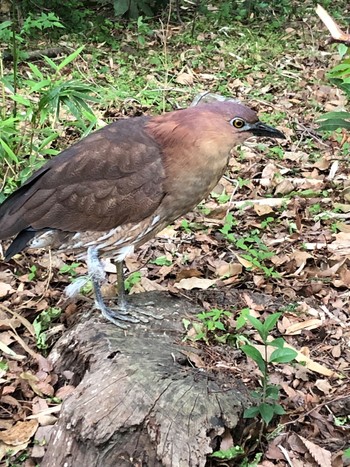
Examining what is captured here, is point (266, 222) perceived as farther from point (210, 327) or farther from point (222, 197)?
point (210, 327)

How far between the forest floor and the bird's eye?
3.25ft

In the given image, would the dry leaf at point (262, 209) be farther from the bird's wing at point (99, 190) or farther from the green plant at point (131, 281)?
the bird's wing at point (99, 190)

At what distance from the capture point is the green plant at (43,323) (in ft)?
11.1

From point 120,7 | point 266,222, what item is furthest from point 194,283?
point 120,7

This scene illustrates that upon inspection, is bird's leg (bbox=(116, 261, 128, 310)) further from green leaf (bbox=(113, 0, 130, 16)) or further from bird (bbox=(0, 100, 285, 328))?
green leaf (bbox=(113, 0, 130, 16))

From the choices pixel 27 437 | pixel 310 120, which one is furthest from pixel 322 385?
pixel 310 120

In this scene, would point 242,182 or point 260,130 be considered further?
point 242,182

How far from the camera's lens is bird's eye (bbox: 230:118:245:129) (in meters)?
3.04

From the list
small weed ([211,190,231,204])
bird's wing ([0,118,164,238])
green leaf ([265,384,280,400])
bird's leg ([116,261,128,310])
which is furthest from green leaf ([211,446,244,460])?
small weed ([211,190,231,204])

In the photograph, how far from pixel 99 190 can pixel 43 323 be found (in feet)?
2.95

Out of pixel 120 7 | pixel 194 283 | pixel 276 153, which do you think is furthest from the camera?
pixel 120 7

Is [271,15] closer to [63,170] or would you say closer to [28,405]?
[63,170]

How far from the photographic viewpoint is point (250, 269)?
13.3ft

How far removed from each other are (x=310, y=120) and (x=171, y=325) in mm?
3788
